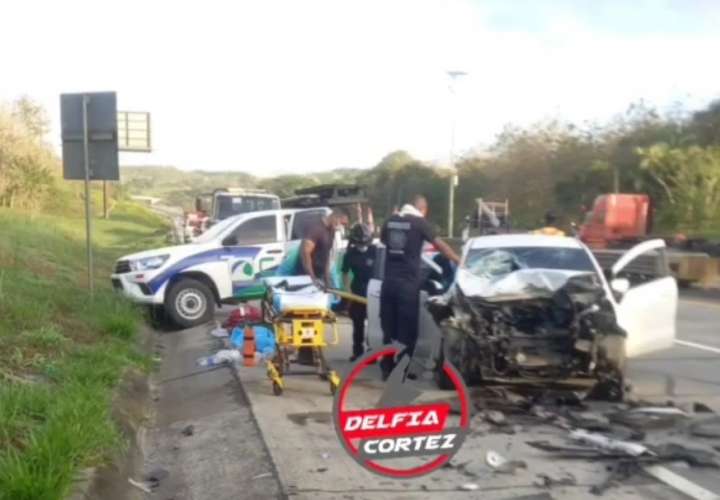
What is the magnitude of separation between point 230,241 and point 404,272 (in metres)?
6.66

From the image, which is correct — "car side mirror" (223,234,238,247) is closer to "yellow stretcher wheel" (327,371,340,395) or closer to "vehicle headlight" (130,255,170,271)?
"vehicle headlight" (130,255,170,271)

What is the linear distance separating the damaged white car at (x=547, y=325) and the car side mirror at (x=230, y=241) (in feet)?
20.7

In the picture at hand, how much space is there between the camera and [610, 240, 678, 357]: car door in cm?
968

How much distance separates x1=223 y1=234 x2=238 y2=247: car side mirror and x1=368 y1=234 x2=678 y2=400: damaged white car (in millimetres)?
6297

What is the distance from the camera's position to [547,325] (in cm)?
909

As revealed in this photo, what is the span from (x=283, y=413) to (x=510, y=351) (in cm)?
216

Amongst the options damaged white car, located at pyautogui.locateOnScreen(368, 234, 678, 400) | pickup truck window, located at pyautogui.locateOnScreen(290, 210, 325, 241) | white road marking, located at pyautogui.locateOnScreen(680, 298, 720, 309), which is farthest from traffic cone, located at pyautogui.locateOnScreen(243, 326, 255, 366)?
white road marking, located at pyautogui.locateOnScreen(680, 298, 720, 309)

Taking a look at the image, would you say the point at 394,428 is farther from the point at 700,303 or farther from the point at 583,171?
the point at 583,171

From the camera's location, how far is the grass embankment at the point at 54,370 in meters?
5.36

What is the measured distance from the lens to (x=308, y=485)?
6188 millimetres

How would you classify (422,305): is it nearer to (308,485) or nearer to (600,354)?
(600,354)

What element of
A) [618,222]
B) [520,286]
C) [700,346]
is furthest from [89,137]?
[618,222]

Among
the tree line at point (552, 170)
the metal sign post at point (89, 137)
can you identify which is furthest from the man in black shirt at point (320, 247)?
the tree line at point (552, 170)

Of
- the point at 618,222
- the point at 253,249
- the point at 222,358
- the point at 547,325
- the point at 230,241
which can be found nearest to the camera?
the point at 547,325
